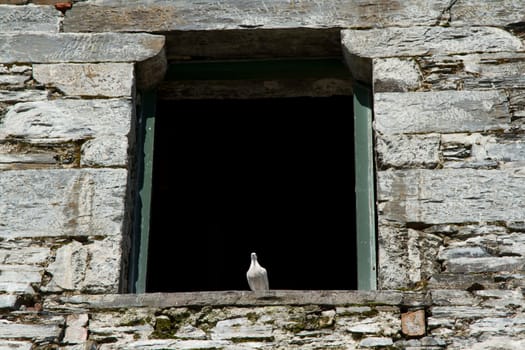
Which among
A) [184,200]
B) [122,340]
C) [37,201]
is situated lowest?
[122,340]

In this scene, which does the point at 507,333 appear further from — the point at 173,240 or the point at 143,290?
the point at 173,240

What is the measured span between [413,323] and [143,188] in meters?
1.43

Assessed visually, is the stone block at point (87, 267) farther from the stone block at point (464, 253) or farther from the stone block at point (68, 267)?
the stone block at point (464, 253)

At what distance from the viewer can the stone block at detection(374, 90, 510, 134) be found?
19.8 ft

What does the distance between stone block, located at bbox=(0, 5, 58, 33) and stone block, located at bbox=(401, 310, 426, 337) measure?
2.17 meters

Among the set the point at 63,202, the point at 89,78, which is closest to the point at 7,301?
the point at 63,202

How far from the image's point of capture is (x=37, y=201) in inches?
234

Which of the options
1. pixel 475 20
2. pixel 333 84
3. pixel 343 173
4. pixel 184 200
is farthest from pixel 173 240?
pixel 475 20

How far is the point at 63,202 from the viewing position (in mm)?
5930

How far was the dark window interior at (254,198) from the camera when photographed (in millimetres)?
8000

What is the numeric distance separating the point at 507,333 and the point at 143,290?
5.09 feet

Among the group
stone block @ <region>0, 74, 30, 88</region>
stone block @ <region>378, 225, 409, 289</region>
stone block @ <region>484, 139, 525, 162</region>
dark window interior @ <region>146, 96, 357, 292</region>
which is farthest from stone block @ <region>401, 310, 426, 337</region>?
dark window interior @ <region>146, 96, 357, 292</region>

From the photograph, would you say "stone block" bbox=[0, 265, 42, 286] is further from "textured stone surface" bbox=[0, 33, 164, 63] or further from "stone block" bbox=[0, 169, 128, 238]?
"textured stone surface" bbox=[0, 33, 164, 63]

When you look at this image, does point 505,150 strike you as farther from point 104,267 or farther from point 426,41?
point 104,267
